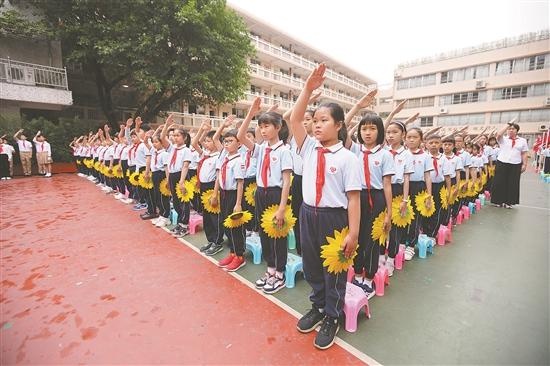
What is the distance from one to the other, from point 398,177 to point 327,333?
203 centimetres

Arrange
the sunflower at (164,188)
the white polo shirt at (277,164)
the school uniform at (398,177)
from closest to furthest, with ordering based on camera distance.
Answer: the white polo shirt at (277,164) < the school uniform at (398,177) < the sunflower at (164,188)

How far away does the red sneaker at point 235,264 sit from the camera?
3.38 meters

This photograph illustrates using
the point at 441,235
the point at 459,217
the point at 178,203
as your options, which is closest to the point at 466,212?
the point at 459,217

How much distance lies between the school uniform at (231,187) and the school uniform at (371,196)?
148cm

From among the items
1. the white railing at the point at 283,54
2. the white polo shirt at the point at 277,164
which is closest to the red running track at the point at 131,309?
the white polo shirt at the point at 277,164

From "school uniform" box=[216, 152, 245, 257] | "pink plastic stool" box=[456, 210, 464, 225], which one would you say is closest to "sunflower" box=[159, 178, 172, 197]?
"school uniform" box=[216, 152, 245, 257]

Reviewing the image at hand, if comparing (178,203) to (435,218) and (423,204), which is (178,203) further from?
(435,218)

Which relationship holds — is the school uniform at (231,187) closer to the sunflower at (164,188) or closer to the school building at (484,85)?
the sunflower at (164,188)

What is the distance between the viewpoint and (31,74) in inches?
500

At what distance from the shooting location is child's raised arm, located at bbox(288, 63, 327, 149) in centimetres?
202

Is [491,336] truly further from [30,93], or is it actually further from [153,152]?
[30,93]

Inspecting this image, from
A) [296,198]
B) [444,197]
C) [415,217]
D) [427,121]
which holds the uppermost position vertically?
[427,121]

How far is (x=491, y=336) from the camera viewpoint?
216 centimetres

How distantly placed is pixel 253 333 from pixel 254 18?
24.0 m
